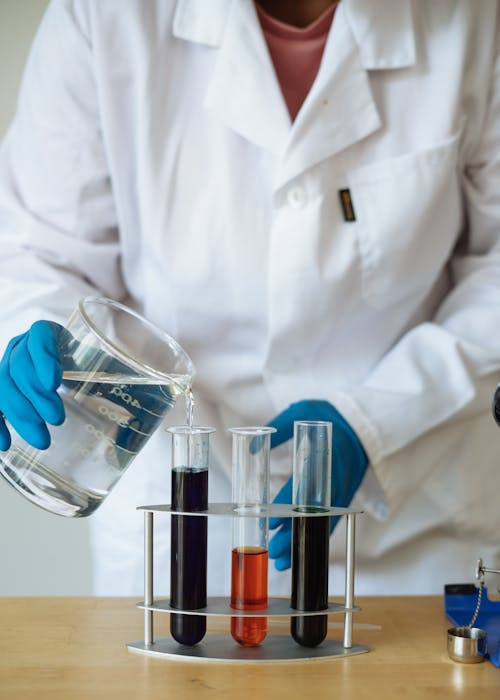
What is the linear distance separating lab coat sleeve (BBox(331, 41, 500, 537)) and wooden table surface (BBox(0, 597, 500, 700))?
0.28 meters

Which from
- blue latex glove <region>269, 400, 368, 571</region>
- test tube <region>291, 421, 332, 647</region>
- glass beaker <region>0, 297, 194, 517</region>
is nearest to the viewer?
glass beaker <region>0, 297, 194, 517</region>

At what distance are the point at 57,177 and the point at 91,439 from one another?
646 millimetres

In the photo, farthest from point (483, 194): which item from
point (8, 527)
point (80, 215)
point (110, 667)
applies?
point (8, 527)

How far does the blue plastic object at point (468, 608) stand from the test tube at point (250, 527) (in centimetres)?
25

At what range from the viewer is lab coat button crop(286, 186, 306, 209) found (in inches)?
52.9

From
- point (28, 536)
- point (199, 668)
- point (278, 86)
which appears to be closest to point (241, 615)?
point (199, 668)

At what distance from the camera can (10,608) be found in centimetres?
111

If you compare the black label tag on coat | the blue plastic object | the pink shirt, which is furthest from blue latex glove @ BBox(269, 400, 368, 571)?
the pink shirt

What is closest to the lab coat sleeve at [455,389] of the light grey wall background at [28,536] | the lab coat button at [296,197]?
the lab coat button at [296,197]

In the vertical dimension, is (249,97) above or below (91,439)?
above

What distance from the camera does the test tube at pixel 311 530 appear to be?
0.97m

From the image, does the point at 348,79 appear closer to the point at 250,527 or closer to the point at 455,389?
the point at 455,389

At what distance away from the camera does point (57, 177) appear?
1.40 m

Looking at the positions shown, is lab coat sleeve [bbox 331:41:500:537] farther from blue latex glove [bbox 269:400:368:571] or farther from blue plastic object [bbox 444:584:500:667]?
blue plastic object [bbox 444:584:500:667]
